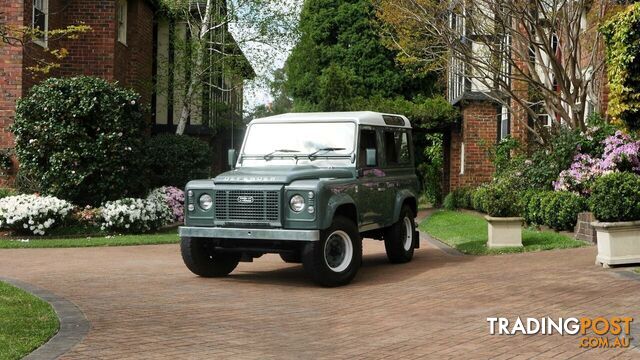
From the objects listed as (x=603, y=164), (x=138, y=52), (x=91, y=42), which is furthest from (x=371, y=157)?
Result: (x=138, y=52)

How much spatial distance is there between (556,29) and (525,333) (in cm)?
1286

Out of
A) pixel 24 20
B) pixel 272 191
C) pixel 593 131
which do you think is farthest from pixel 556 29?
pixel 24 20

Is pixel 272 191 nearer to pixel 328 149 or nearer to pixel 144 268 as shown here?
pixel 328 149

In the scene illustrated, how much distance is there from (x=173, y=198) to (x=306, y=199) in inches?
444

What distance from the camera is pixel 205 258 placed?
33.3 feet

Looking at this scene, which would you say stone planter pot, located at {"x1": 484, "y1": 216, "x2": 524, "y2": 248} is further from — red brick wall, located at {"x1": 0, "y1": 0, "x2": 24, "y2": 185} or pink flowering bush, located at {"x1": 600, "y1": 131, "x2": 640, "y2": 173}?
red brick wall, located at {"x1": 0, "y1": 0, "x2": 24, "y2": 185}

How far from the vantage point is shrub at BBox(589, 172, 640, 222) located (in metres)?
10.3

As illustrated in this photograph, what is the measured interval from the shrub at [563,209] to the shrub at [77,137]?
9297 millimetres

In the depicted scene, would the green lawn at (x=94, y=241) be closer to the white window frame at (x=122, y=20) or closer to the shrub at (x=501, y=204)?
the shrub at (x=501, y=204)

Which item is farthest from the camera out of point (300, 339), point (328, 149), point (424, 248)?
point (424, 248)

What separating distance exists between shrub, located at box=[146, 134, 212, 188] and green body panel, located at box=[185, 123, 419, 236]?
33.8 ft

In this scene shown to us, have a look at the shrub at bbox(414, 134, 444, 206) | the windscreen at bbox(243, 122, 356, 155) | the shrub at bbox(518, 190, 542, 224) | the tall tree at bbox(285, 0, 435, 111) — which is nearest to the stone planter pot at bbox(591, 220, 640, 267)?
the windscreen at bbox(243, 122, 356, 155)

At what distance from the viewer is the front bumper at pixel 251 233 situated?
896 centimetres

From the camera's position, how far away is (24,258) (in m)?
12.3
